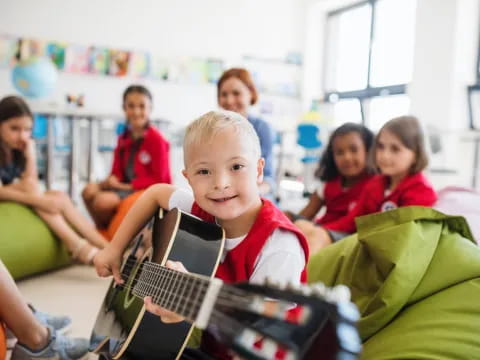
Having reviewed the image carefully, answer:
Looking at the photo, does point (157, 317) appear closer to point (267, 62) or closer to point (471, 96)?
point (471, 96)

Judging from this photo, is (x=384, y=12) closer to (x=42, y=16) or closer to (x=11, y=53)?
(x=42, y=16)

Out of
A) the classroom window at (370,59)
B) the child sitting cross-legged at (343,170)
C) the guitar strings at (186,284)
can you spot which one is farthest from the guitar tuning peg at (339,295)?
the classroom window at (370,59)

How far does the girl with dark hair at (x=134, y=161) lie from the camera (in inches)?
110

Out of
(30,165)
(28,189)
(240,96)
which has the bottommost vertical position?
(28,189)

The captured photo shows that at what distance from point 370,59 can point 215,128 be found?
5.85 metres

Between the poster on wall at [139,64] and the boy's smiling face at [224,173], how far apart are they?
5651mm

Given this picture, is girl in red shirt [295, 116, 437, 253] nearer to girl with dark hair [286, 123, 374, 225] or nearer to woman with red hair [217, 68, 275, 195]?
girl with dark hair [286, 123, 374, 225]

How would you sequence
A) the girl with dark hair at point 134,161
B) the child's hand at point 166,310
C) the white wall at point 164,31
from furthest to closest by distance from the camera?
the white wall at point 164,31
the girl with dark hair at point 134,161
the child's hand at point 166,310

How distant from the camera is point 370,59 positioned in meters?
6.22

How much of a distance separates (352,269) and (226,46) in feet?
19.5

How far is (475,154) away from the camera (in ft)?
13.6

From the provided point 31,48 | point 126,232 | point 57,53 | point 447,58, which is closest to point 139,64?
point 57,53

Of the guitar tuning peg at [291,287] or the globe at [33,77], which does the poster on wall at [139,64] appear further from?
the guitar tuning peg at [291,287]

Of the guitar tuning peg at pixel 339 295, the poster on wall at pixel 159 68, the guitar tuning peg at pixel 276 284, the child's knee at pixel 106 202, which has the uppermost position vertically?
the poster on wall at pixel 159 68
